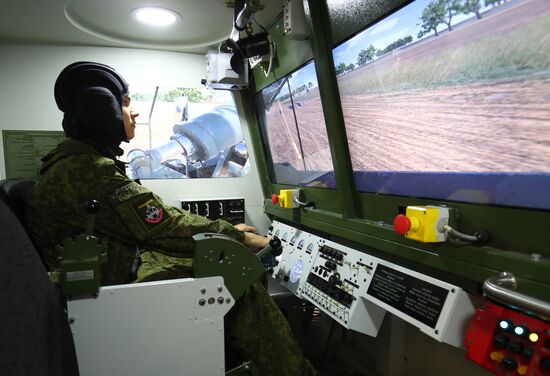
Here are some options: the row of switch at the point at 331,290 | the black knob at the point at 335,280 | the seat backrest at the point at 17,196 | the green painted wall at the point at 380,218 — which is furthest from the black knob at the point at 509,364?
the seat backrest at the point at 17,196

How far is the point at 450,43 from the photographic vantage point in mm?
1219

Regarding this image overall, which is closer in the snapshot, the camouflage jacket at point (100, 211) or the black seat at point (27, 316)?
the black seat at point (27, 316)

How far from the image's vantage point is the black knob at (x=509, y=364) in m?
1.00

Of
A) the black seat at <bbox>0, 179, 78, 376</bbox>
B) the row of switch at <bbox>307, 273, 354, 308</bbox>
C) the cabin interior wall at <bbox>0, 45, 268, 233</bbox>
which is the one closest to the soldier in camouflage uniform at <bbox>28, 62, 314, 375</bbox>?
the row of switch at <bbox>307, 273, 354, 308</bbox>

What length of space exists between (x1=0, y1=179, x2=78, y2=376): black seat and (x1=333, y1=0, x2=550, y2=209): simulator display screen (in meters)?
1.42

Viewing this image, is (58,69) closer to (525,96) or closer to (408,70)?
(408,70)

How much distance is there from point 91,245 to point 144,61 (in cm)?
198

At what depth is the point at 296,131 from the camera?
2498 millimetres

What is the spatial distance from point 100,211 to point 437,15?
1.65 m

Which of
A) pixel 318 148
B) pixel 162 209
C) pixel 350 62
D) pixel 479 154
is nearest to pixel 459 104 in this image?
pixel 479 154

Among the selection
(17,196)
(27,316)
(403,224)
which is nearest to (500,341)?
(403,224)

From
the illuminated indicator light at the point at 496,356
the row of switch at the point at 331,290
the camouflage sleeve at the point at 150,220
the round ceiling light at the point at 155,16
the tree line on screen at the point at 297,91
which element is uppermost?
the round ceiling light at the point at 155,16

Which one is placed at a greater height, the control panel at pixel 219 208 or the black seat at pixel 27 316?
the black seat at pixel 27 316

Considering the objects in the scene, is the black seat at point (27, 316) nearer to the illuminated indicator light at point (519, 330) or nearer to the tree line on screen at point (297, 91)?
the illuminated indicator light at point (519, 330)
